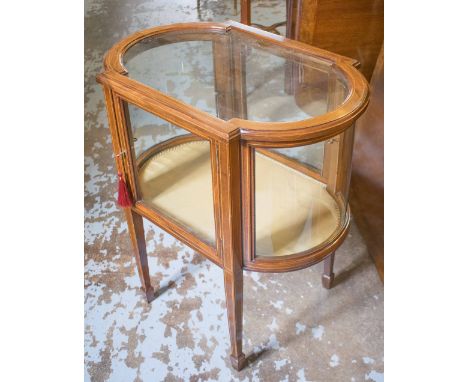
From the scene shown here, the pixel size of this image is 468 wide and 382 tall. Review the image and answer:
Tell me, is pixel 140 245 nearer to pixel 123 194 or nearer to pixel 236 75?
pixel 123 194

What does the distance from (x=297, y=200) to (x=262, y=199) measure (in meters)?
0.10

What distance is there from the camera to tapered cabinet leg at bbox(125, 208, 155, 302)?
1406 mm

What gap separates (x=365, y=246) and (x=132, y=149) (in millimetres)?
978

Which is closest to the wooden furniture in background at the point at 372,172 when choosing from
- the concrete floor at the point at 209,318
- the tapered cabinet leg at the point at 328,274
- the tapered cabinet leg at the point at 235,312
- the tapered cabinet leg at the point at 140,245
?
the concrete floor at the point at 209,318

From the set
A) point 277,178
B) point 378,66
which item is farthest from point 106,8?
point 277,178

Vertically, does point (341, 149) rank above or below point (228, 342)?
above

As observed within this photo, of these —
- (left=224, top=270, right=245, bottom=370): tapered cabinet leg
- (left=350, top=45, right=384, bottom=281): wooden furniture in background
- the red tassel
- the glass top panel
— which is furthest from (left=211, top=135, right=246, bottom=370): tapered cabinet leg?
(left=350, top=45, right=384, bottom=281): wooden furniture in background

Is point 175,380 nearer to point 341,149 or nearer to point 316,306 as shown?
point 316,306

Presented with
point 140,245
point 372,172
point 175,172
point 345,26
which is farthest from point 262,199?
point 345,26

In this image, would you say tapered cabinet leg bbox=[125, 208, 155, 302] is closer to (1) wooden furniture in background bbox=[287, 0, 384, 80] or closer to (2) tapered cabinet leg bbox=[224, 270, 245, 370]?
(2) tapered cabinet leg bbox=[224, 270, 245, 370]

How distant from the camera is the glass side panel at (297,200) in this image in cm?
118

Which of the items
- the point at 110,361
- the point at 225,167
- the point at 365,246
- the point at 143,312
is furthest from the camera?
the point at 365,246

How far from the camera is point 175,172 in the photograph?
1.36 meters

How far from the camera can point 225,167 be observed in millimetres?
996
